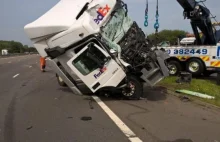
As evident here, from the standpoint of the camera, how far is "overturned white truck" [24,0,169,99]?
9555mm

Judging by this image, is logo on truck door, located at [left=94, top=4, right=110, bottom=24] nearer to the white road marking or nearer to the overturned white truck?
the overturned white truck

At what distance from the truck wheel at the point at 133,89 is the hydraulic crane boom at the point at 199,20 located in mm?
6822

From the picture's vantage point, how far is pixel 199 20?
16.4m

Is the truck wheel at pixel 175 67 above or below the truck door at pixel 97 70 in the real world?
below

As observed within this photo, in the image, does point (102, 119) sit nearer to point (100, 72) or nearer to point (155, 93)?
point (100, 72)

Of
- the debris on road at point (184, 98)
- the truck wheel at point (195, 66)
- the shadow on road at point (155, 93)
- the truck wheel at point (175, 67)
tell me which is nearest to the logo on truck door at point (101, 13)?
the shadow on road at point (155, 93)

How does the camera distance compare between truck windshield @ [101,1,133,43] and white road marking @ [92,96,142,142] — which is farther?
truck windshield @ [101,1,133,43]

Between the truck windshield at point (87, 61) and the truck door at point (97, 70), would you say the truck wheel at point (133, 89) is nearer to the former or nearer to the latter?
the truck door at point (97, 70)

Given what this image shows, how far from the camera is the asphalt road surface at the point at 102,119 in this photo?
20.2ft

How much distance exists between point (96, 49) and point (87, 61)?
0.44m

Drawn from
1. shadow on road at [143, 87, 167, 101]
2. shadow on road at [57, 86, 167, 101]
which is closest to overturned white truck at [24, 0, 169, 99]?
shadow on road at [57, 86, 167, 101]

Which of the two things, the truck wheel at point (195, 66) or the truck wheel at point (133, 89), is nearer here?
the truck wheel at point (133, 89)

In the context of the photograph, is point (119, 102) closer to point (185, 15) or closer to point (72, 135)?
point (72, 135)

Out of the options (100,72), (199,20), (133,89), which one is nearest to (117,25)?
(100,72)
